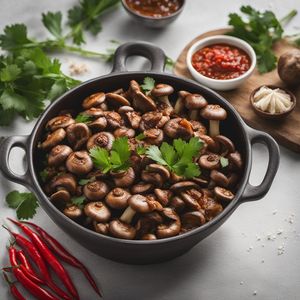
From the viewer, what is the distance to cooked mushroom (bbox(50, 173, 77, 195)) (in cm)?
267

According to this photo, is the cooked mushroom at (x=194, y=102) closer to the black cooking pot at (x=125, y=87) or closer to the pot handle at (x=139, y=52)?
the black cooking pot at (x=125, y=87)

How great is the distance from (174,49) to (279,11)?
32.5 inches

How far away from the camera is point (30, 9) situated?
427 centimetres

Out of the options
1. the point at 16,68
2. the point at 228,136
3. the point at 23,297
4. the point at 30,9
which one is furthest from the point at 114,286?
the point at 30,9

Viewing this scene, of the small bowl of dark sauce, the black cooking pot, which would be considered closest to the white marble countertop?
the black cooking pot

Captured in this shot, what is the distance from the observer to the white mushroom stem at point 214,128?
9.64 ft

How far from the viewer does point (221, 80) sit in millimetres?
3615

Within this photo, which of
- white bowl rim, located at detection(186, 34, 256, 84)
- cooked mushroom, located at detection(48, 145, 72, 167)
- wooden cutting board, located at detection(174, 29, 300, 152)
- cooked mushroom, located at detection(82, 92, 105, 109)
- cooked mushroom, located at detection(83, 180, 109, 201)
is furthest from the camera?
white bowl rim, located at detection(186, 34, 256, 84)

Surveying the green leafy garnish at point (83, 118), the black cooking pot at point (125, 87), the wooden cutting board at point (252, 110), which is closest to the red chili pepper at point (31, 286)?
the black cooking pot at point (125, 87)

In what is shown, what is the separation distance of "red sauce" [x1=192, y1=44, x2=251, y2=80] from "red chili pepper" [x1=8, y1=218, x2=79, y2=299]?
1.45 m

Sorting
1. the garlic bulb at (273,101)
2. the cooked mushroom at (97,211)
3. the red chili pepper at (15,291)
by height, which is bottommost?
the red chili pepper at (15,291)

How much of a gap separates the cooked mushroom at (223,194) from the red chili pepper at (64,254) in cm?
75

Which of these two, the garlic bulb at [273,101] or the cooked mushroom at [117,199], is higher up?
the cooked mushroom at [117,199]

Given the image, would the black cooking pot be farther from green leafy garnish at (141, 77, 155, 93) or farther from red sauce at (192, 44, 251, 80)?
red sauce at (192, 44, 251, 80)
